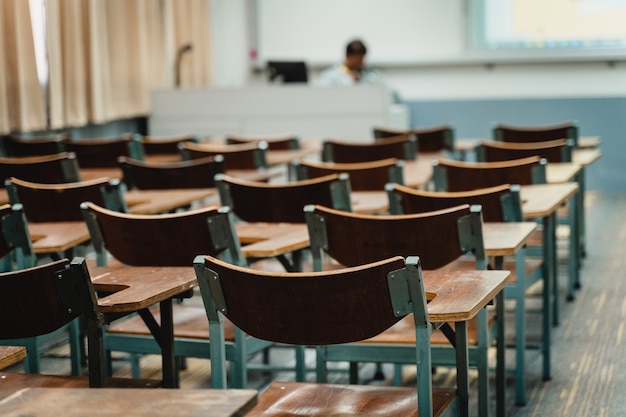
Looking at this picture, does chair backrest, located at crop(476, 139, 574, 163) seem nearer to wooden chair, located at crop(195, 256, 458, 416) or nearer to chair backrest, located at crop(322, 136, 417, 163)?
chair backrest, located at crop(322, 136, 417, 163)

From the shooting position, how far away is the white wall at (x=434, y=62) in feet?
32.6

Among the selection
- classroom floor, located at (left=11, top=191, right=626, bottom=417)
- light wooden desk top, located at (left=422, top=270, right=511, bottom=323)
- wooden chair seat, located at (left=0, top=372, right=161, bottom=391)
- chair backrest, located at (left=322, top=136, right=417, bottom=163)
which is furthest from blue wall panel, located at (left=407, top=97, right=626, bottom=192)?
wooden chair seat, located at (left=0, top=372, right=161, bottom=391)

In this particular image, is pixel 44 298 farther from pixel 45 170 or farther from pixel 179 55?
pixel 179 55

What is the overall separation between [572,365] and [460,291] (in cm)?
193

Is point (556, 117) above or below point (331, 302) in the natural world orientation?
below

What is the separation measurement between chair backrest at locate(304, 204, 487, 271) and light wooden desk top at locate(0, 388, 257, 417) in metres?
1.30

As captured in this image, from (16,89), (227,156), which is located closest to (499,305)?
(227,156)

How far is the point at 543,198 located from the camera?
379 centimetres

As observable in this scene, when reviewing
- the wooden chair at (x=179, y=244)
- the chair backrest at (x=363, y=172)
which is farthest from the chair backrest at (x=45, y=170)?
the wooden chair at (x=179, y=244)

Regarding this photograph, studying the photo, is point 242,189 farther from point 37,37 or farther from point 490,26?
point 490,26

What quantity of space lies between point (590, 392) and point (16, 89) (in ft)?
16.3

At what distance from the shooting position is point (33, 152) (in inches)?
256

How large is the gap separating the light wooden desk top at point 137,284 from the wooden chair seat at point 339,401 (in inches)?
12.6

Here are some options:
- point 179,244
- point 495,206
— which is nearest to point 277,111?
point 495,206
